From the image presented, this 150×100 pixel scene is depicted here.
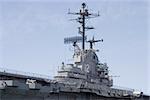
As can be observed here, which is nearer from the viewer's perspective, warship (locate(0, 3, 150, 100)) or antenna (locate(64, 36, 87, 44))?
warship (locate(0, 3, 150, 100))

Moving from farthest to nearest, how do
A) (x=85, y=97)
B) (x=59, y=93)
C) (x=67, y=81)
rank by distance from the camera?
(x=67, y=81) < (x=85, y=97) < (x=59, y=93)

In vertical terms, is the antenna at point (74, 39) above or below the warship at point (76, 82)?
above

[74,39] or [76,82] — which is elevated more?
[74,39]

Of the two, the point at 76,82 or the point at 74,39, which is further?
the point at 74,39

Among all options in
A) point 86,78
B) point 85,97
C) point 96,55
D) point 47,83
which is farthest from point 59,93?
point 96,55

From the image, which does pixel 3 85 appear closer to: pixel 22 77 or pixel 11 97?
pixel 11 97

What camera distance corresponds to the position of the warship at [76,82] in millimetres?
13905

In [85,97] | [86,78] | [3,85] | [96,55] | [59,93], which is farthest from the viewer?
[96,55]

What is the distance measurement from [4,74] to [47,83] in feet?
8.87

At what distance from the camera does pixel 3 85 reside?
12.9 metres

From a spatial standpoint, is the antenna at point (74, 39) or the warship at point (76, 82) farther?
the antenna at point (74, 39)

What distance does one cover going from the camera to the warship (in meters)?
13.9

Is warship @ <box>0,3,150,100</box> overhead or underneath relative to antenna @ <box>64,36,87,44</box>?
underneath

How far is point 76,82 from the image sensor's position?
784 inches
